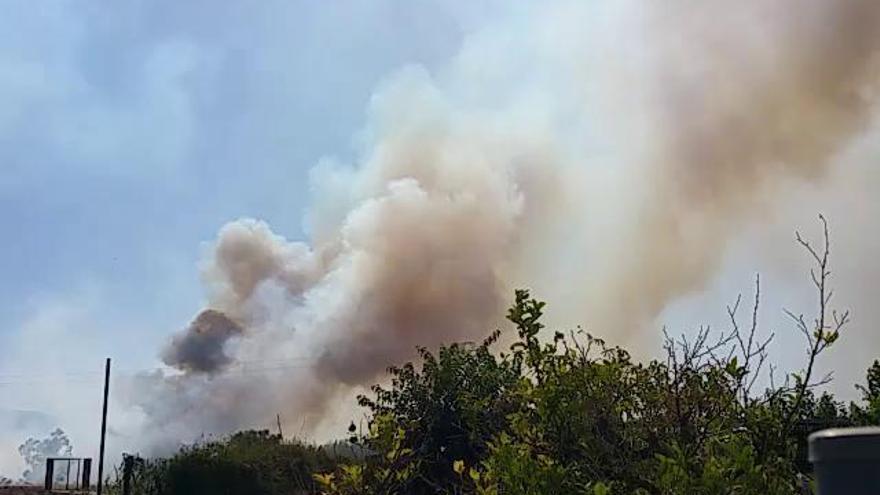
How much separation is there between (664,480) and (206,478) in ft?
55.4

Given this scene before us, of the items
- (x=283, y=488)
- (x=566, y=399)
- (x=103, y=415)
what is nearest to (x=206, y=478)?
(x=283, y=488)

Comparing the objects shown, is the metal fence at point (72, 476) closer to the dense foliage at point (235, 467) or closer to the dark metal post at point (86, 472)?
the dark metal post at point (86, 472)

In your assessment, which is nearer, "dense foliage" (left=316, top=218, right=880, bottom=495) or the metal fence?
"dense foliage" (left=316, top=218, right=880, bottom=495)

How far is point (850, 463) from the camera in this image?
1.12 m

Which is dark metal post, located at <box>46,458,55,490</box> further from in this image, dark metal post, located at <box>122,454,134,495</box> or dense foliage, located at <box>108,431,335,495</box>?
dense foliage, located at <box>108,431,335,495</box>

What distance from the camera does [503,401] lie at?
197 inches

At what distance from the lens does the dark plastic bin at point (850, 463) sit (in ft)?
3.63

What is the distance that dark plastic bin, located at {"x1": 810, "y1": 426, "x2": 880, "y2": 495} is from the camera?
3.63 feet

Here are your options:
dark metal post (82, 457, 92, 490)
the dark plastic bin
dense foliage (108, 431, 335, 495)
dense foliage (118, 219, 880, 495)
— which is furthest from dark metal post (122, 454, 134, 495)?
the dark plastic bin

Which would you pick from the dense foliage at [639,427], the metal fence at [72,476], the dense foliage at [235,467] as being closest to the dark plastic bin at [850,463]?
the dense foliage at [639,427]

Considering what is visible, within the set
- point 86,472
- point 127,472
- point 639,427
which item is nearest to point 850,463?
point 639,427

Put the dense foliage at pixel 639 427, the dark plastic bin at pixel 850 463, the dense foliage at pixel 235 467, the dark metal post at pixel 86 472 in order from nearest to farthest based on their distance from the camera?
the dark plastic bin at pixel 850 463 < the dense foliage at pixel 639 427 < the dense foliage at pixel 235 467 < the dark metal post at pixel 86 472

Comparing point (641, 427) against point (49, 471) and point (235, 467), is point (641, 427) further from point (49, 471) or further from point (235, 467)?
point (49, 471)

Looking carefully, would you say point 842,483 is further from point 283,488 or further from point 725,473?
point 283,488
